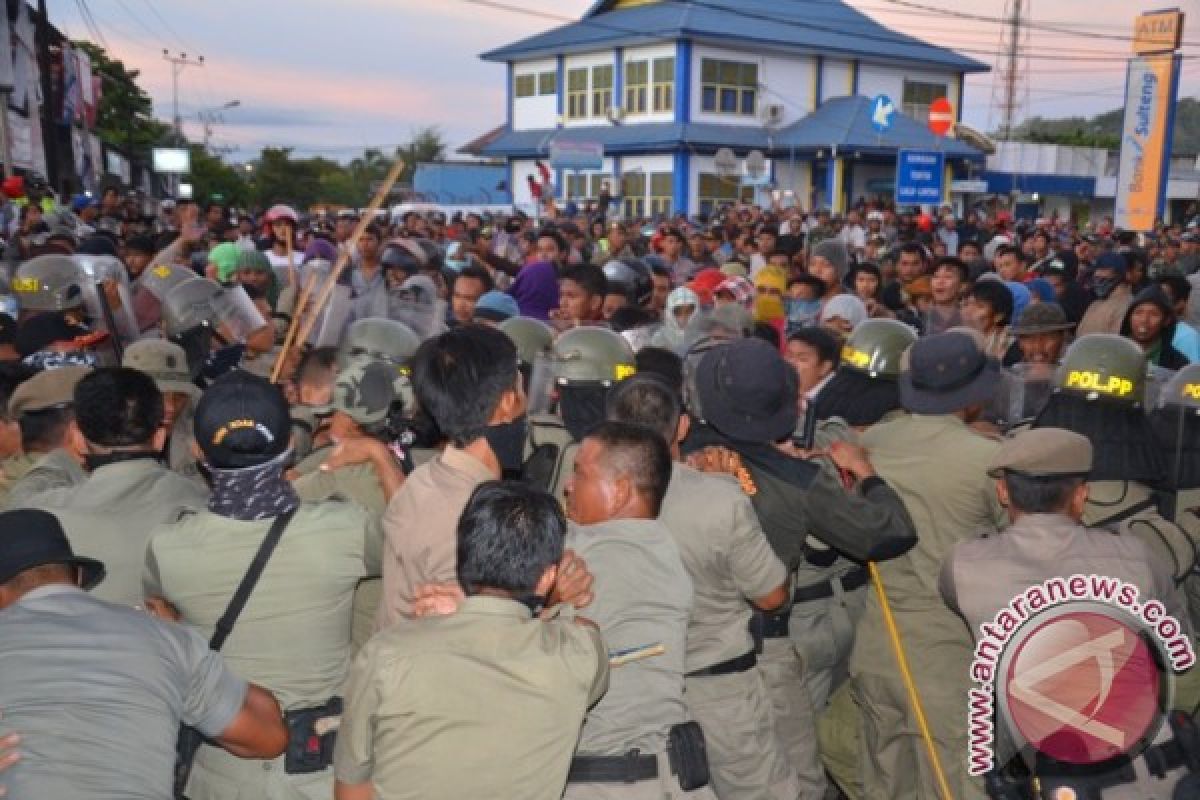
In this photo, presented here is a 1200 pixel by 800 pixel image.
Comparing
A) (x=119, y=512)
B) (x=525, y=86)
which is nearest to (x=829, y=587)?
(x=119, y=512)

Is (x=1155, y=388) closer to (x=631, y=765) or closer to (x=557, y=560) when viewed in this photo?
(x=631, y=765)

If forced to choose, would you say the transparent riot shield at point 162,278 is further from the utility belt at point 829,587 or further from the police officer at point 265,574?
the utility belt at point 829,587

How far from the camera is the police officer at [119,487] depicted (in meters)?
3.33

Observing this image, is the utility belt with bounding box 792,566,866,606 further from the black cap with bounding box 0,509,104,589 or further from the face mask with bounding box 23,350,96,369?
the face mask with bounding box 23,350,96,369

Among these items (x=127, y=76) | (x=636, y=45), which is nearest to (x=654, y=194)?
(x=636, y=45)

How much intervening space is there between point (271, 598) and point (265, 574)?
0.07 metres

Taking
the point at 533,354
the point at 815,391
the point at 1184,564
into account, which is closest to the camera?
the point at 1184,564

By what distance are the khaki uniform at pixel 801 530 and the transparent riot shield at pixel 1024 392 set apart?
194 centimetres

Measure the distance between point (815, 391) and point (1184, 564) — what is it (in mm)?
1972

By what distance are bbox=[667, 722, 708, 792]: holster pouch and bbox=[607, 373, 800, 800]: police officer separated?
1.26 ft

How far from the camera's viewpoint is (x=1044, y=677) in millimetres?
2643

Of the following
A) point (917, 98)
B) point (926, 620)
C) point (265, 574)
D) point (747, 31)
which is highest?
point (747, 31)

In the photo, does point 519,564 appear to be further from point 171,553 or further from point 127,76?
point 127,76

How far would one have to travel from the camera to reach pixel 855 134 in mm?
39781
